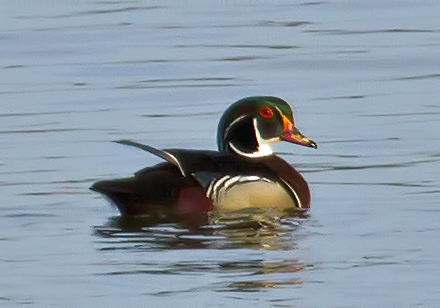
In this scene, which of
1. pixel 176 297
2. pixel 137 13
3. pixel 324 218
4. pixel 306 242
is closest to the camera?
pixel 176 297

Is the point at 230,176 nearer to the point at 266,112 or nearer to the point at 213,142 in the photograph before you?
the point at 266,112

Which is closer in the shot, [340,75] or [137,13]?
[340,75]

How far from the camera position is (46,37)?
71.3 ft

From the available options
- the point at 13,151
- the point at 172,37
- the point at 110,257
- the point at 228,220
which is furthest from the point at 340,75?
the point at 110,257

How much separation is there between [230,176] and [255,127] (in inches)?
26.3

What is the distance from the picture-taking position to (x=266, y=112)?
1427cm

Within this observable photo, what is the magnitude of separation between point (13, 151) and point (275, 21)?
7.12m

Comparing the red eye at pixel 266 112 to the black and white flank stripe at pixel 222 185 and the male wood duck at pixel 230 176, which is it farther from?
the black and white flank stripe at pixel 222 185

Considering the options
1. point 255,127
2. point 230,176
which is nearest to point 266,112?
point 255,127

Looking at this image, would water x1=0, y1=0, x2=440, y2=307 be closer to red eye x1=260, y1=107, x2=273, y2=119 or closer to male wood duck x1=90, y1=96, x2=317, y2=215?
male wood duck x1=90, y1=96, x2=317, y2=215

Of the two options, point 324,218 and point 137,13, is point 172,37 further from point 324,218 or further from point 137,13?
point 324,218

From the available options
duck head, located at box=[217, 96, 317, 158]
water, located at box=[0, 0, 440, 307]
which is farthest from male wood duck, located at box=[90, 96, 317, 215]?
water, located at box=[0, 0, 440, 307]

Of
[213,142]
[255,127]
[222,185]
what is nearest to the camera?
[222,185]

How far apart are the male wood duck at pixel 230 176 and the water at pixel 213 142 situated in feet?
0.59
